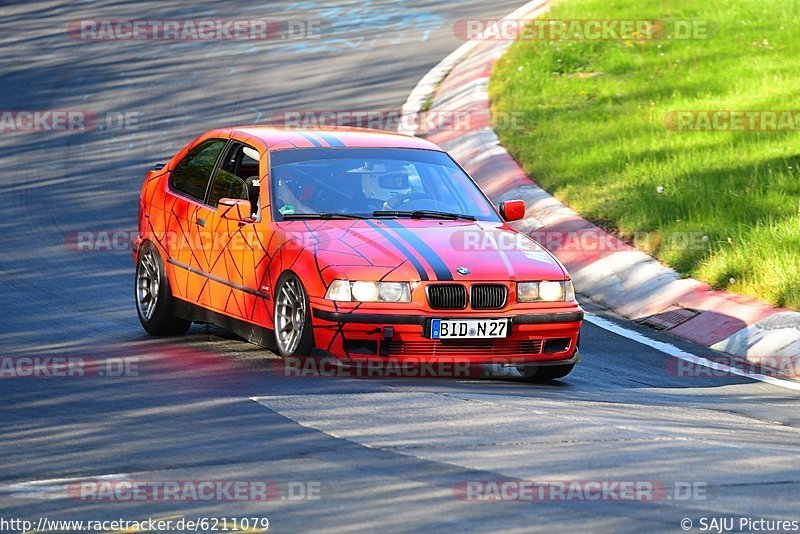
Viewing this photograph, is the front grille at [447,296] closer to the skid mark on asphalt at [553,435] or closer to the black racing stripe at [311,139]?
the skid mark on asphalt at [553,435]

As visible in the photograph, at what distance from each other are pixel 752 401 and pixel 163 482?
4545mm

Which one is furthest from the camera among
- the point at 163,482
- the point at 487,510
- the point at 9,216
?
the point at 9,216

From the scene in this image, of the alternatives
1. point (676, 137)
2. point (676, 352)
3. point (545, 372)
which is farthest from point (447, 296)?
point (676, 137)

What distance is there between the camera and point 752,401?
32.2ft

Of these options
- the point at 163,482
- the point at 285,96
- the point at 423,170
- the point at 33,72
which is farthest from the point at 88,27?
the point at 163,482

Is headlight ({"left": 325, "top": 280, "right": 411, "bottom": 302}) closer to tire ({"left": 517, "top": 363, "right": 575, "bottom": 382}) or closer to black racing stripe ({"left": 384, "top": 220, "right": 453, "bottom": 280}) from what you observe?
black racing stripe ({"left": 384, "top": 220, "right": 453, "bottom": 280})

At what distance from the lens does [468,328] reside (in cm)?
938

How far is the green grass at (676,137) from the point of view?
13594 millimetres

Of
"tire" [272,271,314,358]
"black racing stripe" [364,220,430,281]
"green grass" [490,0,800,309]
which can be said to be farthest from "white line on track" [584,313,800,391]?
"tire" [272,271,314,358]

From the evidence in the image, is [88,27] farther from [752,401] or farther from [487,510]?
[487,510]

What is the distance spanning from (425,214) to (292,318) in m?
1.33

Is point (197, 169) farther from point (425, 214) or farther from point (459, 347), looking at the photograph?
point (459, 347)

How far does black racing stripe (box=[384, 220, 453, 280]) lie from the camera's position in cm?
940

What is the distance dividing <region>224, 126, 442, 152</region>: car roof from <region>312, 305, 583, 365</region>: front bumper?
1857 millimetres
